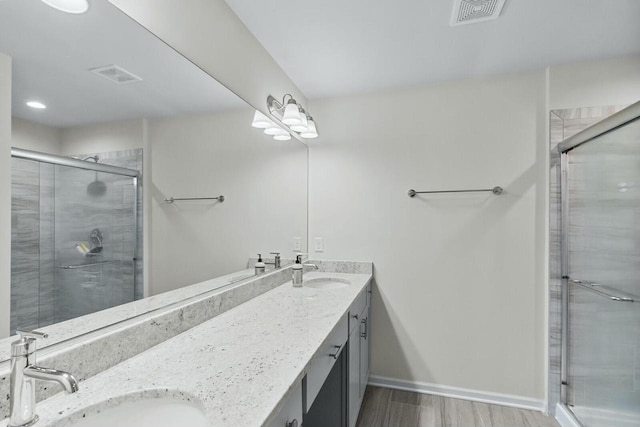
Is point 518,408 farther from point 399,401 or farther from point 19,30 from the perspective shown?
point 19,30

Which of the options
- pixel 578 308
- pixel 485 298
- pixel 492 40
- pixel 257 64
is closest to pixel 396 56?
pixel 492 40

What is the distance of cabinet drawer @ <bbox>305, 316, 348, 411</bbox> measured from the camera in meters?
1.09

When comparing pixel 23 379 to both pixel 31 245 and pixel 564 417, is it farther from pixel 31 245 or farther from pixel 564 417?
pixel 564 417

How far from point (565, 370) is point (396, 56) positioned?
7.44 feet

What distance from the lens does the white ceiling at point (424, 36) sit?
5.15 ft

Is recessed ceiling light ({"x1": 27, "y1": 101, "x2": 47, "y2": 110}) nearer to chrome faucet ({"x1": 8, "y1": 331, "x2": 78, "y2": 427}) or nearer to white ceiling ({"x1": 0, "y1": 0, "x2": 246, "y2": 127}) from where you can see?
white ceiling ({"x1": 0, "y1": 0, "x2": 246, "y2": 127})

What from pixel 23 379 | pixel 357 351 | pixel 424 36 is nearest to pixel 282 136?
pixel 424 36

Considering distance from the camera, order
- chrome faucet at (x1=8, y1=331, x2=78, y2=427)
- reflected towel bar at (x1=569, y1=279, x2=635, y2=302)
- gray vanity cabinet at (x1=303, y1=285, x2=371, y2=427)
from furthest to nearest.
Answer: reflected towel bar at (x1=569, y1=279, x2=635, y2=302) → gray vanity cabinet at (x1=303, y1=285, x2=371, y2=427) → chrome faucet at (x1=8, y1=331, x2=78, y2=427)

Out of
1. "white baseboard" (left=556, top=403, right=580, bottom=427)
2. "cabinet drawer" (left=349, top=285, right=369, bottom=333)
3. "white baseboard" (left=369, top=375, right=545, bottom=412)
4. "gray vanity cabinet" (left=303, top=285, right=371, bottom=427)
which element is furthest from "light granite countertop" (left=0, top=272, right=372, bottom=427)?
"white baseboard" (left=556, top=403, right=580, bottom=427)

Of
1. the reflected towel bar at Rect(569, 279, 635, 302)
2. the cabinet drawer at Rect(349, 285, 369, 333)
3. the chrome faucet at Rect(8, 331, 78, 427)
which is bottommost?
the cabinet drawer at Rect(349, 285, 369, 333)

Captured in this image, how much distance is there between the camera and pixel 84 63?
3.16ft

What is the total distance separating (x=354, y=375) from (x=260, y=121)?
1.62 m

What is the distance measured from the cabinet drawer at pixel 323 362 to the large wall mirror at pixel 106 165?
644 mm

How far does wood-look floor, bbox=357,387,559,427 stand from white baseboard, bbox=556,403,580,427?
0.04m
